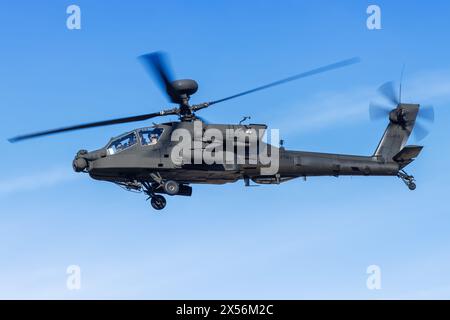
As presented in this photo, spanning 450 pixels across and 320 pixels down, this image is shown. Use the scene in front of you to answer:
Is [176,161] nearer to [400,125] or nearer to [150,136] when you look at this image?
[150,136]

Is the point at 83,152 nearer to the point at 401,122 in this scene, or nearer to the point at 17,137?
the point at 17,137

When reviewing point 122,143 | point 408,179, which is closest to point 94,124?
point 122,143

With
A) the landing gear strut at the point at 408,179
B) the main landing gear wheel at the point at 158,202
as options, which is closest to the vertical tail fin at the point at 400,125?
the landing gear strut at the point at 408,179

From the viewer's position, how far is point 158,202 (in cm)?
3509

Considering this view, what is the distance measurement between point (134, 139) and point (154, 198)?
261 centimetres

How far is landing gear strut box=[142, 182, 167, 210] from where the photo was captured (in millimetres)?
35094

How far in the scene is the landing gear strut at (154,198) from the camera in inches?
1382

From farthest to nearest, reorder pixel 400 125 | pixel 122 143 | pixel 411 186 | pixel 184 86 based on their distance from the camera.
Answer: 1. pixel 400 125
2. pixel 411 186
3. pixel 122 143
4. pixel 184 86

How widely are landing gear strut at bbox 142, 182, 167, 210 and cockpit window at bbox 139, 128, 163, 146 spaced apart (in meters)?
1.76

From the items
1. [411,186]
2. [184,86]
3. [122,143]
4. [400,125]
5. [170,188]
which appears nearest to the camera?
[184,86]

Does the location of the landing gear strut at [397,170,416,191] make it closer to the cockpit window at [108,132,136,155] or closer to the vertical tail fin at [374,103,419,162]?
the vertical tail fin at [374,103,419,162]

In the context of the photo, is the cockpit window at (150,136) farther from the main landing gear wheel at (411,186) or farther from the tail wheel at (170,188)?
the main landing gear wheel at (411,186)

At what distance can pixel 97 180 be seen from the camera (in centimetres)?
3538
